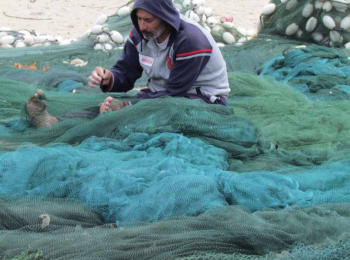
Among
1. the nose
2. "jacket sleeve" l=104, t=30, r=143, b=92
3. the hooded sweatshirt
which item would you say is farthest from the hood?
"jacket sleeve" l=104, t=30, r=143, b=92

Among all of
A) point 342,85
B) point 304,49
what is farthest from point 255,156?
point 304,49

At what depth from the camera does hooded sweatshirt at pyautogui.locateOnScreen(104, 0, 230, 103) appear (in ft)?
12.4

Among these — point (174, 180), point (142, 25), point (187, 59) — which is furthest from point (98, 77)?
point (174, 180)

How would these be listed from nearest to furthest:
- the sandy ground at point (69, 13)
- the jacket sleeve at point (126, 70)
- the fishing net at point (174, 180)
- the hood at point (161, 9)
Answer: the fishing net at point (174, 180) < the hood at point (161, 9) < the jacket sleeve at point (126, 70) < the sandy ground at point (69, 13)

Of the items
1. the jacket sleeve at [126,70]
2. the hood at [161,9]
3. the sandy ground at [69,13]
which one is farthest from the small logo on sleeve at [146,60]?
the sandy ground at [69,13]

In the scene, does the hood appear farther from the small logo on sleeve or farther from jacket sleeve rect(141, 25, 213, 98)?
the small logo on sleeve

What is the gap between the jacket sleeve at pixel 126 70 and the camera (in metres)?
4.19

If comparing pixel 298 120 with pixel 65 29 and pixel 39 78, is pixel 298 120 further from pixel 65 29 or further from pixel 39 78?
pixel 65 29

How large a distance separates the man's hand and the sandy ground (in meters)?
5.84

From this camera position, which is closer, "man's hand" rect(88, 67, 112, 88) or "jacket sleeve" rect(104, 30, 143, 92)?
"man's hand" rect(88, 67, 112, 88)

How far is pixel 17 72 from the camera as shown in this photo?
5434 millimetres

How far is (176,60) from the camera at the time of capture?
3.82 metres

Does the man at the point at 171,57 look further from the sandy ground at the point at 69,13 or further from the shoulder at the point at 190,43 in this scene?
the sandy ground at the point at 69,13

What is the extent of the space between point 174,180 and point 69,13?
952 centimetres
